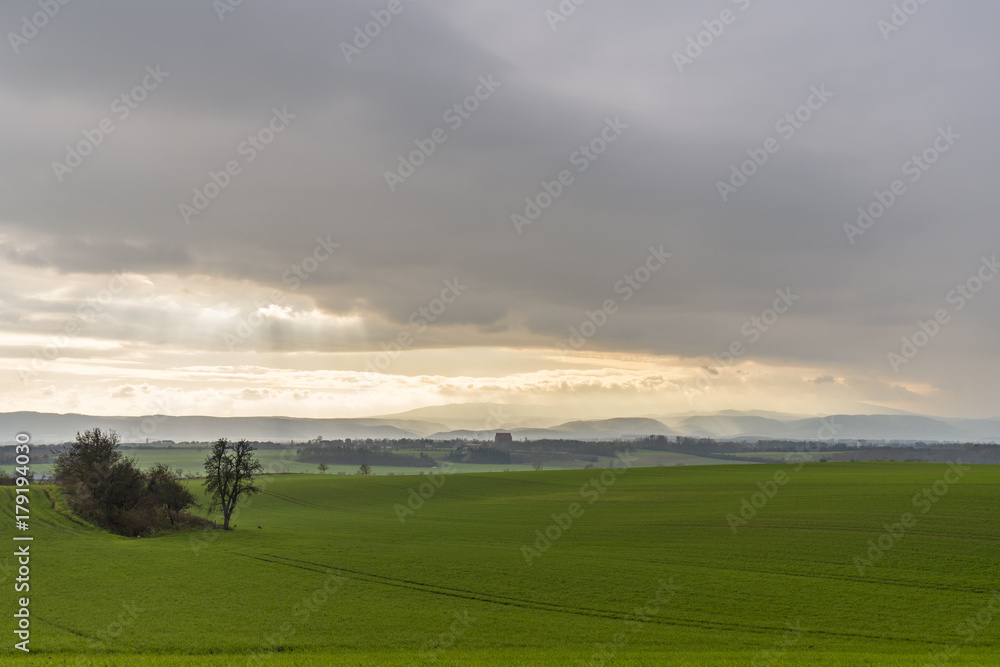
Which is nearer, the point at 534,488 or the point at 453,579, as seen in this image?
the point at 453,579

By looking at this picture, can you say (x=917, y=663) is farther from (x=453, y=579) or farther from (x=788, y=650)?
(x=453, y=579)

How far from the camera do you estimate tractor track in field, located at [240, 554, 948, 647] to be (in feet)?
107

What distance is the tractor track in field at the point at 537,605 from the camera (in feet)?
107

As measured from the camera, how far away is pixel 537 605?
37906 mm

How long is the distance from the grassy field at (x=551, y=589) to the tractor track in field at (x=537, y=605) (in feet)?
0.59

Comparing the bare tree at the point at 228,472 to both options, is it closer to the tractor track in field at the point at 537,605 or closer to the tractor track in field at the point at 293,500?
the tractor track in field at the point at 537,605

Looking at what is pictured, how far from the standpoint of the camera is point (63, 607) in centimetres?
3450

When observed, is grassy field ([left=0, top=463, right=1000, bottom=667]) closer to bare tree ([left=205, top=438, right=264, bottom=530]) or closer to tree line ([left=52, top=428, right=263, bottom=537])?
tree line ([left=52, top=428, right=263, bottom=537])

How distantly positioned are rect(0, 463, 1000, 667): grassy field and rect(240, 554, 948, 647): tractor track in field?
181 mm

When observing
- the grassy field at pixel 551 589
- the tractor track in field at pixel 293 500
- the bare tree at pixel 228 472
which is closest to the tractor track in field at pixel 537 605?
the grassy field at pixel 551 589

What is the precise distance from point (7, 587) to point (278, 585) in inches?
643

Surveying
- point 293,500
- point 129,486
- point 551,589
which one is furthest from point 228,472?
point 551,589

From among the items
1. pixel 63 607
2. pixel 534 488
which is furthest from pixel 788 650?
pixel 534 488

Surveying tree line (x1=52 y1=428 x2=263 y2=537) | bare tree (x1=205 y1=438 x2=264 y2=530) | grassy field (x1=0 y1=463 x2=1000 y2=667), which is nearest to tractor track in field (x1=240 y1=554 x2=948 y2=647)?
grassy field (x1=0 y1=463 x2=1000 y2=667)
